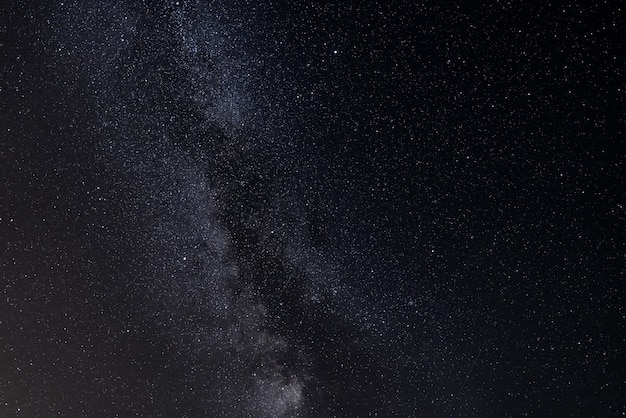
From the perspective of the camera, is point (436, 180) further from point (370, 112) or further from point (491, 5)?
point (491, 5)

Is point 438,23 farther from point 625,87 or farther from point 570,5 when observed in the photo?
point 625,87

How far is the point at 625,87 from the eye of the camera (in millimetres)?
1382

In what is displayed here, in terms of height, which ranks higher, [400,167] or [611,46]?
[400,167]

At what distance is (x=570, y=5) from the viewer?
1331 millimetres

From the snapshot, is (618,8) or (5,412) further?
(5,412)

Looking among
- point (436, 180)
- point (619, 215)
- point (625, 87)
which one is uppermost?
point (436, 180)

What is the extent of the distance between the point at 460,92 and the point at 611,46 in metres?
0.41

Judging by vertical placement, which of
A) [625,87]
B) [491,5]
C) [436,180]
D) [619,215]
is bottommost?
[619,215]

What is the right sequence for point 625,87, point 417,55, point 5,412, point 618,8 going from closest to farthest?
point 618,8 < point 625,87 < point 417,55 < point 5,412

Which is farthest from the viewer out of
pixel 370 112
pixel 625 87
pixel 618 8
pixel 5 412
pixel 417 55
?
pixel 5 412

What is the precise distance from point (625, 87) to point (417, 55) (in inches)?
22.7

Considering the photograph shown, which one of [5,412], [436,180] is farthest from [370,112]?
[5,412]

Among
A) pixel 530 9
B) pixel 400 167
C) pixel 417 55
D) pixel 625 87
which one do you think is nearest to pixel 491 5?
pixel 530 9

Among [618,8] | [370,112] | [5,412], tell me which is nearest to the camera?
[618,8]
